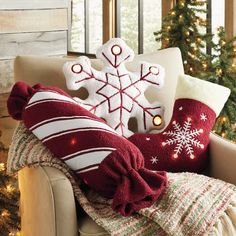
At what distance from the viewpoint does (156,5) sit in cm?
564

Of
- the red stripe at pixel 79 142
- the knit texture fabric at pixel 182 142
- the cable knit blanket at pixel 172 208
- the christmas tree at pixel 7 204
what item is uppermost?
the red stripe at pixel 79 142

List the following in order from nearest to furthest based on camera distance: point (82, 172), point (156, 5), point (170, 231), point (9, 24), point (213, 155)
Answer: point (170, 231)
point (82, 172)
point (213, 155)
point (9, 24)
point (156, 5)

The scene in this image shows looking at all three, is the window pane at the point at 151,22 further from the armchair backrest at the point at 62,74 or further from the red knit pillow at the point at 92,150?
the red knit pillow at the point at 92,150

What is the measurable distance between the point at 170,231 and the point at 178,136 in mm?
542

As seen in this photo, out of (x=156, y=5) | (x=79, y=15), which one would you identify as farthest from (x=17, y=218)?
(x=79, y=15)

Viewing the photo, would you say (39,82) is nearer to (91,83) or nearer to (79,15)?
(91,83)

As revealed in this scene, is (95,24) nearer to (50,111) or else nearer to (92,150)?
(50,111)

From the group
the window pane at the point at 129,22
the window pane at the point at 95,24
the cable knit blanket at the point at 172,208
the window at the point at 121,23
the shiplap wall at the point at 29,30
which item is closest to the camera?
the cable knit blanket at the point at 172,208

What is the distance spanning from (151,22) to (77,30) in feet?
5.10

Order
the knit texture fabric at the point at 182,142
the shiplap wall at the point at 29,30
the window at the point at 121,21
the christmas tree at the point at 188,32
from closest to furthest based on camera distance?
the knit texture fabric at the point at 182,142, the shiplap wall at the point at 29,30, the christmas tree at the point at 188,32, the window at the point at 121,21

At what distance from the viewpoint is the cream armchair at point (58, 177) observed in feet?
6.70

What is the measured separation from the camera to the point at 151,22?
5.75 m

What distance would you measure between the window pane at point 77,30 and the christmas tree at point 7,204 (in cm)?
444

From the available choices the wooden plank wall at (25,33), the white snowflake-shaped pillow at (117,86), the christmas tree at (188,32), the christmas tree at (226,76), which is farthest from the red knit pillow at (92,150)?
the christmas tree at (188,32)
